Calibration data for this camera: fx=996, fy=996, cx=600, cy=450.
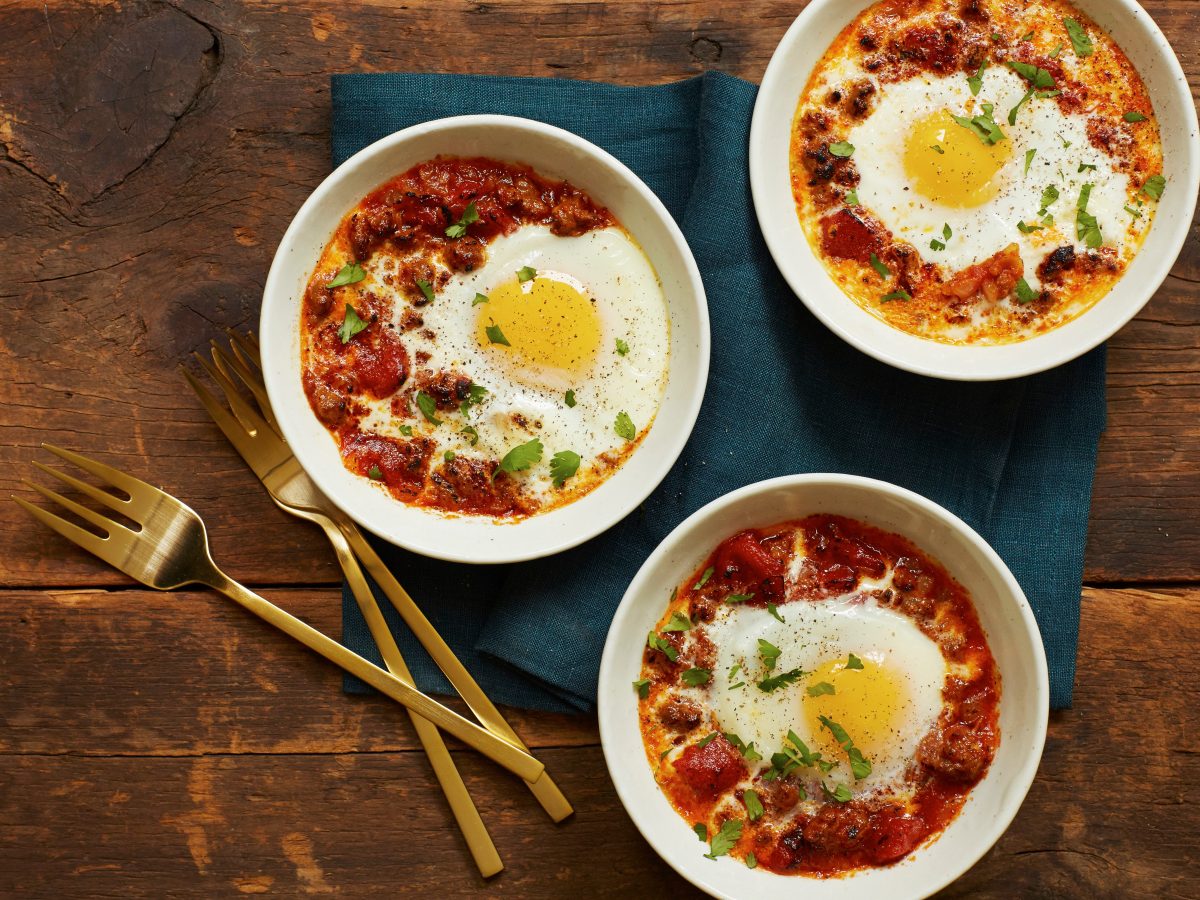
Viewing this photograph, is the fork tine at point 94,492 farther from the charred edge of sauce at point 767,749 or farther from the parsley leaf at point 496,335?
the charred edge of sauce at point 767,749

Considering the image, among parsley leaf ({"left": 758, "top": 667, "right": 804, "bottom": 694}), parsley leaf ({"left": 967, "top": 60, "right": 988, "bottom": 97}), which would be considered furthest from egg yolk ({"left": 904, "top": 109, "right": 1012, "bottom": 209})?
parsley leaf ({"left": 758, "top": 667, "right": 804, "bottom": 694})

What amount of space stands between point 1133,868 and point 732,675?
197 centimetres

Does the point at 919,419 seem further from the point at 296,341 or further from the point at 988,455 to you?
the point at 296,341

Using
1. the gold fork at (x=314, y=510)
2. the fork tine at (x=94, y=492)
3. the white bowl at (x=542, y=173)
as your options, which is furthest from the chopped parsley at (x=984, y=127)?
the fork tine at (x=94, y=492)

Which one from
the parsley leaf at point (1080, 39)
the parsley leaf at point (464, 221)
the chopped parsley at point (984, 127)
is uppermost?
the parsley leaf at point (1080, 39)

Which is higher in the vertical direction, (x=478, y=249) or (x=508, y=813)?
(x=478, y=249)

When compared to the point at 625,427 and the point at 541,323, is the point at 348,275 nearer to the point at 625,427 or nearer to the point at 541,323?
the point at 541,323

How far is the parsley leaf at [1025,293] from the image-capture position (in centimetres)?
412

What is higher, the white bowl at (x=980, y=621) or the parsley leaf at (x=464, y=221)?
the parsley leaf at (x=464, y=221)

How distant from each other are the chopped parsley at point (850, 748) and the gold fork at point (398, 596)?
113 centimetres

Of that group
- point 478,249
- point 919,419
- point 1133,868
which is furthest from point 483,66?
point 1133,868

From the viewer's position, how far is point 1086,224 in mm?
4133

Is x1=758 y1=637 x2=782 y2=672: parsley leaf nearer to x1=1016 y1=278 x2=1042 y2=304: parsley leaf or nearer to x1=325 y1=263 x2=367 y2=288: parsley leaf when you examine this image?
x1=1016 y1=278 x2=1042 y2=304: parsley leaf

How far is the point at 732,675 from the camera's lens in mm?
3992
